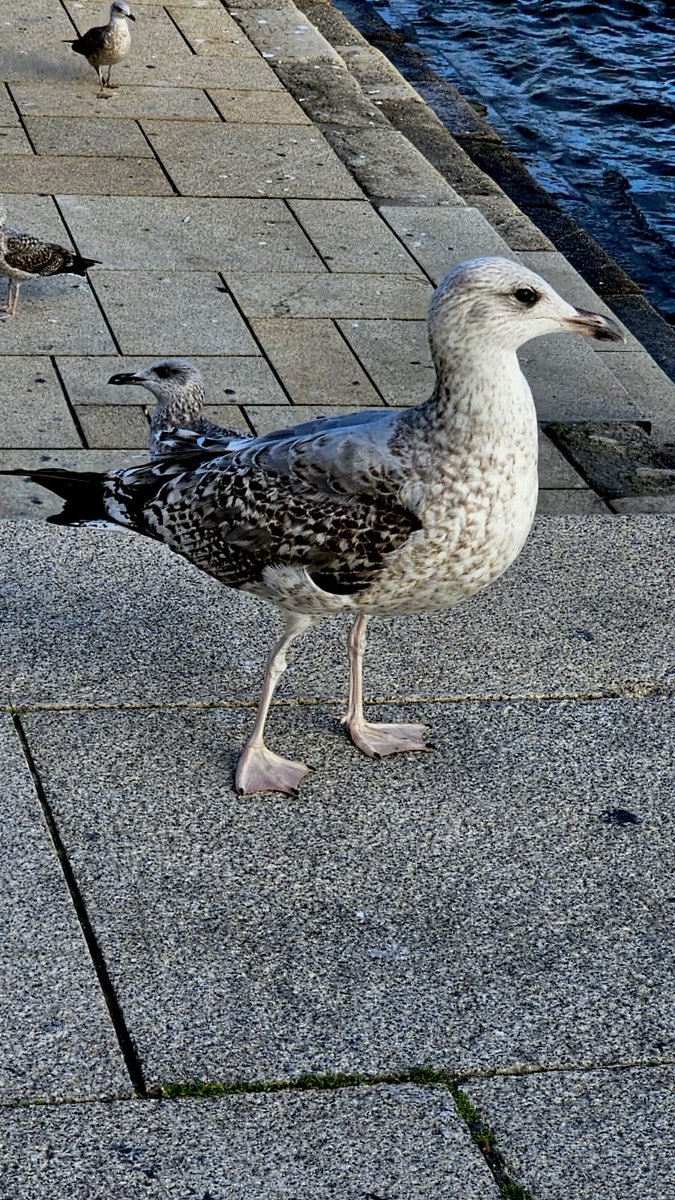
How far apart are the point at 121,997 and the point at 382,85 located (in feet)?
30.3

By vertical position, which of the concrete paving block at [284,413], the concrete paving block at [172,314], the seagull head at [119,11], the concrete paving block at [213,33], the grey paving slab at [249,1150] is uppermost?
the grey paving slab at [249,1150]

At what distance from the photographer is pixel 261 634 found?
5391 mm

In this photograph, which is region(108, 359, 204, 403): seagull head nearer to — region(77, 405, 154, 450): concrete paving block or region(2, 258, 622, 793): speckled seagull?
region(77, 405, 154, 450): concrete paving block

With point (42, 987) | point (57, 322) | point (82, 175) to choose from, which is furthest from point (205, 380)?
point (42, 987)

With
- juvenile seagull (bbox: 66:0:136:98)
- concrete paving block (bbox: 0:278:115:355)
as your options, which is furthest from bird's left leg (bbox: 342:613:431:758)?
juvenile seagull (bbox: 66:0:136:98)

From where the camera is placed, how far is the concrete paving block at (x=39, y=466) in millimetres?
6168

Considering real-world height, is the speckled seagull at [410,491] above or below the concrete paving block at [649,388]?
above

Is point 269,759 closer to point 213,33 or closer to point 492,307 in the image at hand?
point 492,307

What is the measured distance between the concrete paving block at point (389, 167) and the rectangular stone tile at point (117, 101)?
888 millimetres

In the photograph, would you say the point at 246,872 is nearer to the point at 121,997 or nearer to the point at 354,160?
the point at 121,997

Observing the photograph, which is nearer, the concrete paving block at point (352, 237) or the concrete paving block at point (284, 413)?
the concrete paving block at point (284, 413)

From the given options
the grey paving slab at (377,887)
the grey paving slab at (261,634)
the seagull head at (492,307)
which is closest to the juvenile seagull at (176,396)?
the grey paving slab at (261,634)

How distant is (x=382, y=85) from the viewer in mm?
11742

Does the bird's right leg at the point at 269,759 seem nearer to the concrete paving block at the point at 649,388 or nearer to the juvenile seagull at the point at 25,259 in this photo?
the concrete paving block at the point at 649,388
